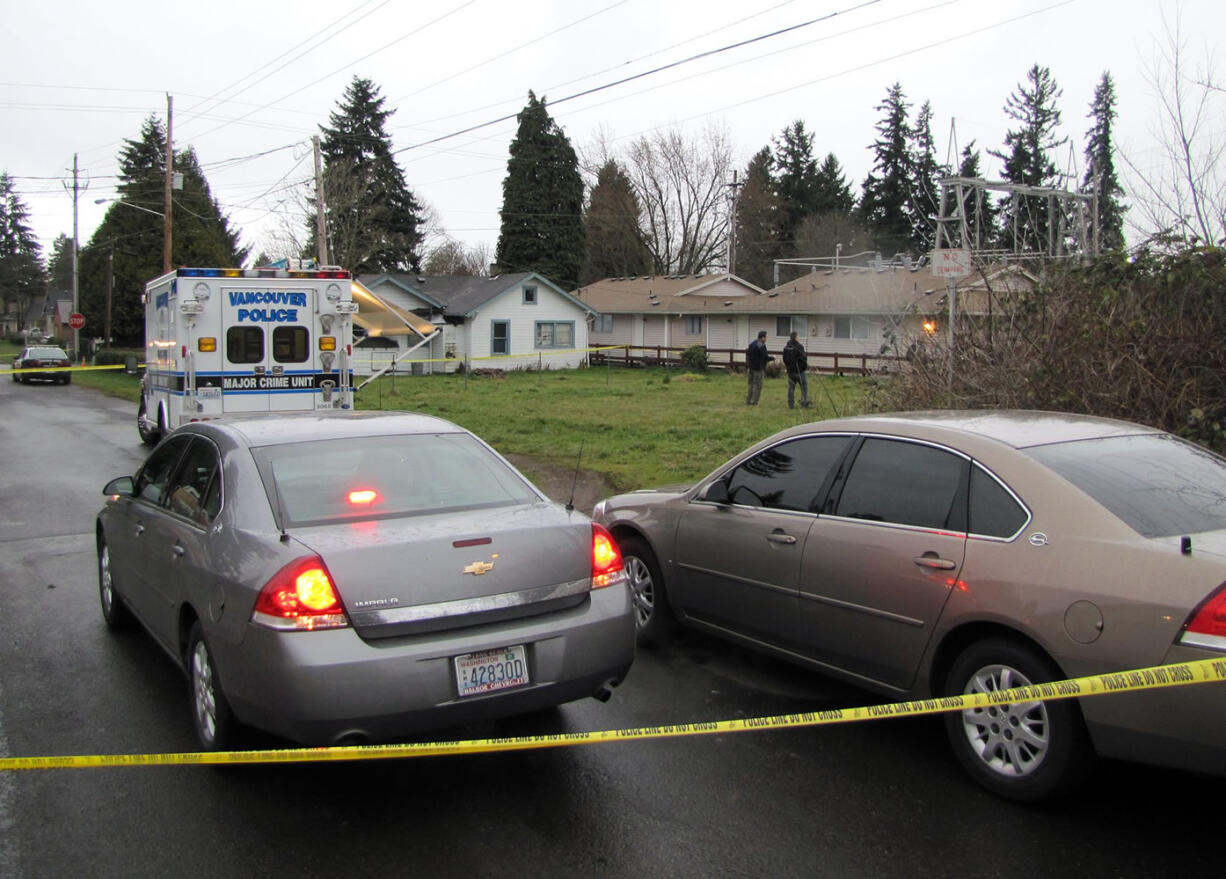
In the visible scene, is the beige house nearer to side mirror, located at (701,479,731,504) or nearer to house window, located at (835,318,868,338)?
house window, located at (835,318,868,338)

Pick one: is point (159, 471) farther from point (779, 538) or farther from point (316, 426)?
point (779, 538)

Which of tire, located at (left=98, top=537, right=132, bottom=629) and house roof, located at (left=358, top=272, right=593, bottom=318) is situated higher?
house roof, located at (left=358, top=272, right=593, bottom=318)

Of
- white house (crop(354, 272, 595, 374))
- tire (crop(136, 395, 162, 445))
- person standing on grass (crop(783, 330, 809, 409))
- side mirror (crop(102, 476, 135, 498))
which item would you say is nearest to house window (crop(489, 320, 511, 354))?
white house (crop(354, 272, 595, 374))

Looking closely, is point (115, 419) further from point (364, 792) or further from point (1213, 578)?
point (1213, 578)

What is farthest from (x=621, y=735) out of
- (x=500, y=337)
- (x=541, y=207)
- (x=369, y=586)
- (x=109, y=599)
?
(x=541, y=207)

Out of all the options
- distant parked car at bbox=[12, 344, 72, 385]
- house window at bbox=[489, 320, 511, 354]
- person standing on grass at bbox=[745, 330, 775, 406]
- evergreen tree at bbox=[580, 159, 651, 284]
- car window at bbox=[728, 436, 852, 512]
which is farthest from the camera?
evergreen tree at bbox=[580, 159, 651, 284]

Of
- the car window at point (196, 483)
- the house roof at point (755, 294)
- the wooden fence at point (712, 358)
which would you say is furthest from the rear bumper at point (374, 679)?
the wooden fence at point (712, 358)

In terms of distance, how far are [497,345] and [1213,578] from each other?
38.4 meters

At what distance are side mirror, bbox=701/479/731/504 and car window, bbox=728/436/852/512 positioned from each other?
4 centimetres

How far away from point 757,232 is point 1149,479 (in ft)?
215

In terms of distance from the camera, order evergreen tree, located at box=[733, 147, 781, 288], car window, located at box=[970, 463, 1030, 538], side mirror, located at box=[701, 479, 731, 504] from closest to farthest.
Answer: car window, located at box=[970, 463, 1030, 538] → side mirror, located at box=[701, 479, 731, 504] → evergreen tree, located at box=[733, 147, 781, 288]

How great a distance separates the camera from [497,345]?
41062mm

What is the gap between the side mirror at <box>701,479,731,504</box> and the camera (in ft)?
19.0

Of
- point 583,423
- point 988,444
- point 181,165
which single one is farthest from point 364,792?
point 181,165
